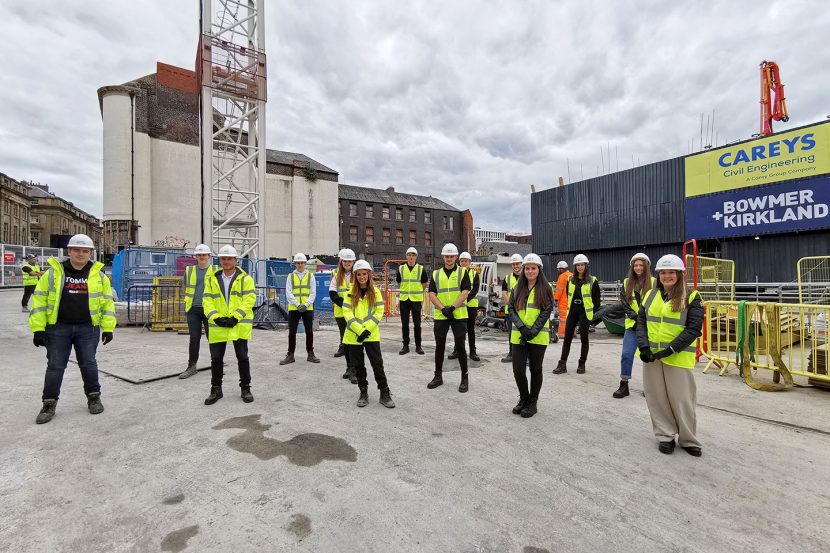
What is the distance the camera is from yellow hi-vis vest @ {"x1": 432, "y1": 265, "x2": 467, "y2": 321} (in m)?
5.68

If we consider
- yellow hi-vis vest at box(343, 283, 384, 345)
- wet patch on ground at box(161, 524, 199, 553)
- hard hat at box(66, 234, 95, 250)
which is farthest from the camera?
yellow hi-vis vest at box(343, 283, 384, 345)

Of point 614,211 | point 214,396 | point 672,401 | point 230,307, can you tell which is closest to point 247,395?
point 214,396

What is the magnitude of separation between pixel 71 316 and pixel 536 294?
494cm

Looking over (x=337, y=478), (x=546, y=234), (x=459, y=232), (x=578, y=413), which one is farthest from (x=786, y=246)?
(x=459, y=232)

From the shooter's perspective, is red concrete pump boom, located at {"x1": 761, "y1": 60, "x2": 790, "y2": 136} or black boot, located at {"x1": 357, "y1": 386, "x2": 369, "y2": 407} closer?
black boot, located at {"x1": 357, "y1": 386, "x2": 369, "y2": 407}

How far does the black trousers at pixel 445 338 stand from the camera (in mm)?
5379

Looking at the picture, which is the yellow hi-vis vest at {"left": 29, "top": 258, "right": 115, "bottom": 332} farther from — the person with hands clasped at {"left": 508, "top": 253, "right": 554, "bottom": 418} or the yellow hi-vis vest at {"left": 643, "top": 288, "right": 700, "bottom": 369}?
the yellow hi-vis vest at {"left": 643, "top": 288, "right": 700, "bottom": 369}

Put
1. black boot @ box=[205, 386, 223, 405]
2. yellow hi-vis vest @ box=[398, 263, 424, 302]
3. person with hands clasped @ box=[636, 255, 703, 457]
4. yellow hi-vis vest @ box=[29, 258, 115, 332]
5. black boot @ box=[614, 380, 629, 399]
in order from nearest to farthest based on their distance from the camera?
person with hands clasped @ box=[636, 255, 703, 457]
yellow hi-vis vest @ box=[29, 258, 115, 332]
black boot @ box=[205, 386, 223, 405]
black boot @ box=[614, 380, 629, 399]
yellow hi-vis vest @ box=[398, 263, 424, 302]

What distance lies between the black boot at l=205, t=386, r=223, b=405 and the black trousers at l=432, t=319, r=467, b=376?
2.73 metres

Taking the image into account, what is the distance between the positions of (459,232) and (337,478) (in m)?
50.9

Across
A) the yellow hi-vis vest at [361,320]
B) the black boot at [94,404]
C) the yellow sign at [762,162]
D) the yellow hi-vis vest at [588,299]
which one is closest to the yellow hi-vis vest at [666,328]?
the yellow hi-vis vest at [588,299]

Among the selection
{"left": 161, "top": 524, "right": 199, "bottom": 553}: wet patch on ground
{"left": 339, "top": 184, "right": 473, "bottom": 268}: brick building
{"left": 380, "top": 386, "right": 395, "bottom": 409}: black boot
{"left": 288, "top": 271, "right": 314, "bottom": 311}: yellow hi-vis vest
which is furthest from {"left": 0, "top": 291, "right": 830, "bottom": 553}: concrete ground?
{"left": 339, "top": 184, "right": 473, "bottom": 268}: brick building

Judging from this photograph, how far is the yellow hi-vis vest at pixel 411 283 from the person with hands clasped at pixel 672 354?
4263mm

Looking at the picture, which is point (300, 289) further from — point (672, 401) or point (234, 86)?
point (234, 86)
